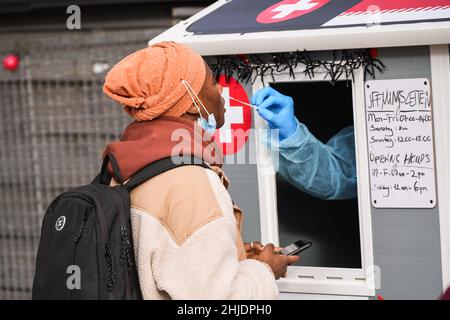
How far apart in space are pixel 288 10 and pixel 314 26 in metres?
0.28

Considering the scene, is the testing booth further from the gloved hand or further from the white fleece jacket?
the white fleece jacket

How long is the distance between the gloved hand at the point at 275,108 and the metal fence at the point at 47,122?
1909mm

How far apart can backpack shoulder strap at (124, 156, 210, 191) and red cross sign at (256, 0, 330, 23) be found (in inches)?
47.9

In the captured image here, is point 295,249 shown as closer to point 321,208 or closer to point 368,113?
point 368,113

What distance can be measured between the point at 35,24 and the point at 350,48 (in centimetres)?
285

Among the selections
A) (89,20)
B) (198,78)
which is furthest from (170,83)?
(89,20)

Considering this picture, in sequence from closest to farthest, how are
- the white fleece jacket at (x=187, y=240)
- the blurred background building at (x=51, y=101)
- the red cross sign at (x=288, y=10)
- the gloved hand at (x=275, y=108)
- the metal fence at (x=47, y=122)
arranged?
the white fleece jacket at (x=187, y=240)
the gloved hand at (x=275, y=108)
the red cross sign at (x=288, y=10)
the blurred background building at (x=51, y=101)
the metal fence at (x=47, y=122)

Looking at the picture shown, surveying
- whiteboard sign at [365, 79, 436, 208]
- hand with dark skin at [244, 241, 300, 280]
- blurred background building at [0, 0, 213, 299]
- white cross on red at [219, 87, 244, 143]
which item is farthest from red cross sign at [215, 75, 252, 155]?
blurred background building at [0, 0, 213, 299]

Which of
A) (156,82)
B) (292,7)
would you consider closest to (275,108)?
(292,7)

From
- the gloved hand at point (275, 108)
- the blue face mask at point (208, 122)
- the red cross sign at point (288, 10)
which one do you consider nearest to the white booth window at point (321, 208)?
the red cross sign at point (288, 10)

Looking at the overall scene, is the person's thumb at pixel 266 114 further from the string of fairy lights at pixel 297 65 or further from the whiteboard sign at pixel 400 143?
the whiteboard sign at pixel 400 143

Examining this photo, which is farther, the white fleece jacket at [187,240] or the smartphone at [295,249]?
the smartphone at [295,249]

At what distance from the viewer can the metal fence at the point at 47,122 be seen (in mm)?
5562
